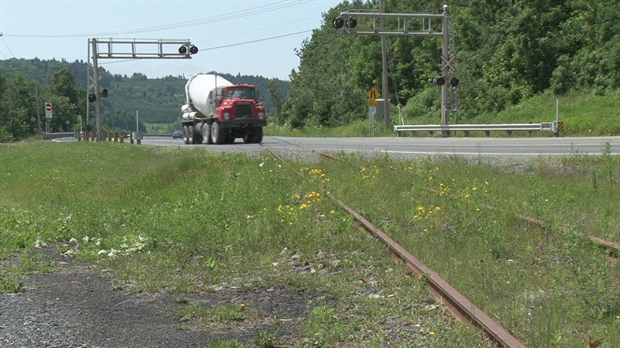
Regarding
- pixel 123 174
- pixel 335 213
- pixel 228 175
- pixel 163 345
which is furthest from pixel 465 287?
pixel 123 174

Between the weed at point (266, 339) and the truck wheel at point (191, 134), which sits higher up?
the truck wheel at point (191, 134)

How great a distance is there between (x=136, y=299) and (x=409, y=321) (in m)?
2.77

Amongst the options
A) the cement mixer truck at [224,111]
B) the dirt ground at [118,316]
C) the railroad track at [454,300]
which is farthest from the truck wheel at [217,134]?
the dirt ground at [118,316]

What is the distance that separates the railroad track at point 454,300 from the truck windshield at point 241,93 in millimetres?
27657

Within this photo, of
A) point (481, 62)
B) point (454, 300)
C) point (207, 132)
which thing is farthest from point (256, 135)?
point (454, 300)

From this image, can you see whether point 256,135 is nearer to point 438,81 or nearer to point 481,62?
point 438,81

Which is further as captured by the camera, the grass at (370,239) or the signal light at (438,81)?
the signal light at (438,81)

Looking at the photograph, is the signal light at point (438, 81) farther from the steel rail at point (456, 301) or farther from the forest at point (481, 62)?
the steel rail at point (456, 301)

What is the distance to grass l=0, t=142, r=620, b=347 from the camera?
5742 millimetres

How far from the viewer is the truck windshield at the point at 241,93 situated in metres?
35.7

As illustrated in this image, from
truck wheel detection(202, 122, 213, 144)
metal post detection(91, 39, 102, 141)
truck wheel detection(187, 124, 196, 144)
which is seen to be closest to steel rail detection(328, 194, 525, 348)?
truck wheel detection(202, 122, 213, 144)

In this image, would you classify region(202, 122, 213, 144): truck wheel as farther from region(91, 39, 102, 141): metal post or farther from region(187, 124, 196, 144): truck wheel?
region(91, 39, 102, 141): metal post

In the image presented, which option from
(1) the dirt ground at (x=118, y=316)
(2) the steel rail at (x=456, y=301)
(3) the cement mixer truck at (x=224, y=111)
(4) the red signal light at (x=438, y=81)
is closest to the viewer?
(2) the steel rail at (x=456, y=301)

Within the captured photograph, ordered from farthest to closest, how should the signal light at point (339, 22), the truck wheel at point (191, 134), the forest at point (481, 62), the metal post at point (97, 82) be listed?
the metal post at point (97, 82) → the forest at point (481, 62) → the truck wheel at point (191, 134) → the signal light at point (339, 22)
